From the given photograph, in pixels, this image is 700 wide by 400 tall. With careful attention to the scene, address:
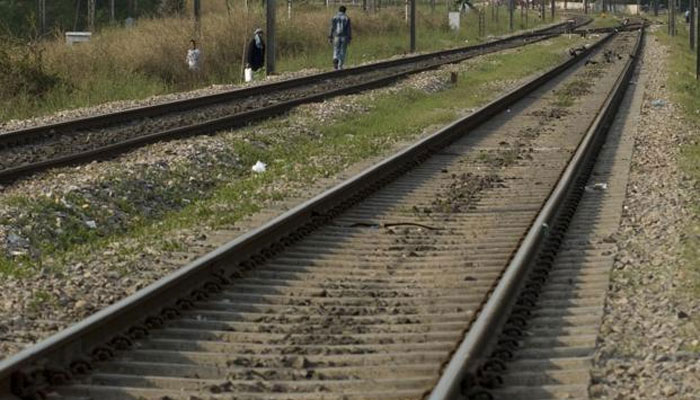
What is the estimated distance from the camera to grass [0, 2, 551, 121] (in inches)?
1096

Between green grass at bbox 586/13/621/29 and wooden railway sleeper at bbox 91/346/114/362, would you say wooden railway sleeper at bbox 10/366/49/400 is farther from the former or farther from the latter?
green grass at bbox 586/13/621/29

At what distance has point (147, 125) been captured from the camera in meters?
19.4

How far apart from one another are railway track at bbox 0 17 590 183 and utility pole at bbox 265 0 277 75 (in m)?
3.86

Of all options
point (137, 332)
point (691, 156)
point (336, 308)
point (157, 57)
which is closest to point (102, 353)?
point (137, 332)

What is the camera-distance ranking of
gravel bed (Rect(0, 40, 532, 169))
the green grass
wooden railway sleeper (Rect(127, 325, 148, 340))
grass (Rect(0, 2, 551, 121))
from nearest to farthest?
wooden railway sleeper (Rect(127, 325, 148, 340)), gravel bed (Rect(0, 40, 532, 169)), grass (Rect(0, 2, 551, 121)), the green grass

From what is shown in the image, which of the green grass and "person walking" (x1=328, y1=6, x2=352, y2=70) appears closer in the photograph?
"person walking" (x1=328, y1=6, x2=352, y2=70)

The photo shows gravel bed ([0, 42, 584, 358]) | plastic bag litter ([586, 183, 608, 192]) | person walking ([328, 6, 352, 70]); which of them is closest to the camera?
gravel bed ([0, 42, 584, 358])

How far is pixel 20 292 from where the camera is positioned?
8.47 metres

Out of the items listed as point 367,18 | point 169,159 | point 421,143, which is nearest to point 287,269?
point 169,159

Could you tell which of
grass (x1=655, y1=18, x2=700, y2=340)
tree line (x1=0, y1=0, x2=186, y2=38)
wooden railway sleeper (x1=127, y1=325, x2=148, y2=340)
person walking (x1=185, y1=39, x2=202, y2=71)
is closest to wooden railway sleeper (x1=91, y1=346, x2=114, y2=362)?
wooden railway sleeper (x1=127, y1=325, x2=148, y2=340)

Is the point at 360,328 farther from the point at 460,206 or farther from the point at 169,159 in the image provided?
the point at 169,159

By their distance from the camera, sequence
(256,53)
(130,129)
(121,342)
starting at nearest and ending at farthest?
1. (121,342)
2. (130,129)
3. (256,53)

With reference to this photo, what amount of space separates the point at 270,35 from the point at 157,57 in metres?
3.41

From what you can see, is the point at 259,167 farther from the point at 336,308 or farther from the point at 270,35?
the point at 270,35
